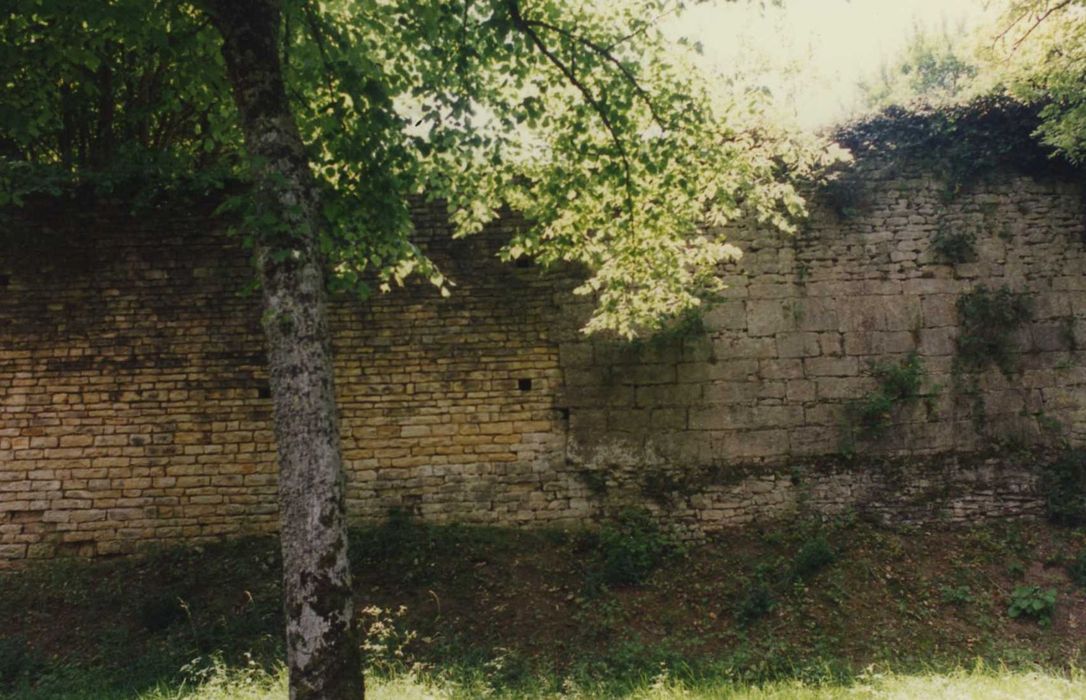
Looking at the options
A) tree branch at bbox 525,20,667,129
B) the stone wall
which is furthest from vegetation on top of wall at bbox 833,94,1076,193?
tree branch at bbox 525,20,667,129

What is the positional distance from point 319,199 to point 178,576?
187 inches

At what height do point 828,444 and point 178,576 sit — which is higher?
point 828,444

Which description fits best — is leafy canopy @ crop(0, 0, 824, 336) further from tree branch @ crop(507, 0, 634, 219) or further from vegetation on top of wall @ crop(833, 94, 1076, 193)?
vegetation on top of wall @ crop(833, 94, 1076, 193)

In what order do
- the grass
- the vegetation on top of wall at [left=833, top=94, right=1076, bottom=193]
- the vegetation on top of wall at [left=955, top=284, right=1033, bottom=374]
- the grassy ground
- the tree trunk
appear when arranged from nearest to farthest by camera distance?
1. the tree trunk
2. the grass
3. the grassy ground
4. the vegetation on top of wall at [left=955, top=284, right=1033, bottom=374]
5. the vegetation on top of wall at [left=833, top=94, right=1076, bottom=193]

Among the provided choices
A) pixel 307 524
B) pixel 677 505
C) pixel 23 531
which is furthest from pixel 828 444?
pixel 23 531

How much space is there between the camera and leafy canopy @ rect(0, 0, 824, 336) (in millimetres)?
5008

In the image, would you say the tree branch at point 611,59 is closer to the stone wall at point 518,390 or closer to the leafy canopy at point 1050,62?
the stone wall at point 518,390

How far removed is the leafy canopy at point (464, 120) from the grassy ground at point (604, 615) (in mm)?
2702

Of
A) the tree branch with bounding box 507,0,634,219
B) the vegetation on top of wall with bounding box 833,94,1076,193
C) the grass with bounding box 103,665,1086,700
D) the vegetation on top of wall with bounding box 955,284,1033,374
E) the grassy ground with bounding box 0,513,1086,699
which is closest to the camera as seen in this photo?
the grass with bounding box 103,665,1086,700

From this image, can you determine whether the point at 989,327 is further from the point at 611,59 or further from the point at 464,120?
the point at 464,120

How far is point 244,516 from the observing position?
741 cm

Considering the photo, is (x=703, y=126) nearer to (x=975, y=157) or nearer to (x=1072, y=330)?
(x=975, y=157)

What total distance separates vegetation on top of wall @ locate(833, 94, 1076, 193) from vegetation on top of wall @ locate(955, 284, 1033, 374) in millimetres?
1370

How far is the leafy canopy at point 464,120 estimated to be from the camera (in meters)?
5.01
